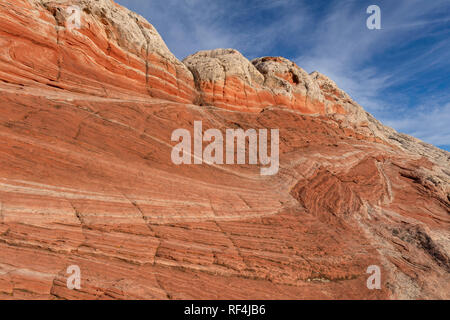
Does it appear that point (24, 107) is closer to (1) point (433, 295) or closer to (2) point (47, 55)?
(2) point (47, 55)

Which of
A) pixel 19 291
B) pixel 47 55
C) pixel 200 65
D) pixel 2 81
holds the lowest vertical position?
pixel 19 291

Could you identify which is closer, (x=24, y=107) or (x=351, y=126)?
(x=24, y=107)

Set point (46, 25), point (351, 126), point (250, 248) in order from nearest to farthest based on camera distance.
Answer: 1. point (250, 248)
2. point (46, 25)
3. point (351, 126)

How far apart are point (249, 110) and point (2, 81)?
675 inches

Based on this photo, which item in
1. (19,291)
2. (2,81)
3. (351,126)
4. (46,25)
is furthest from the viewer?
(351,126)

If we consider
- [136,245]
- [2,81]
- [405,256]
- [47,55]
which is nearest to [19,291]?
[136,245]

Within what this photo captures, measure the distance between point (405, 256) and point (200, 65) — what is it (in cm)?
2090

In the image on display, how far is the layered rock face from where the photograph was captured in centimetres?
852

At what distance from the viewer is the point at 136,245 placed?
9.25m

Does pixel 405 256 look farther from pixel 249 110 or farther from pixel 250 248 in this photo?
pixel 249 110

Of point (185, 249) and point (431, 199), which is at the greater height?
point (431, 199)

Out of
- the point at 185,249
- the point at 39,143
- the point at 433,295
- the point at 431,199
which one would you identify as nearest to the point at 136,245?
the point at 185,249

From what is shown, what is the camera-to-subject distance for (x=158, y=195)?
1145cm

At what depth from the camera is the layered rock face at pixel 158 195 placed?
8523 mm
